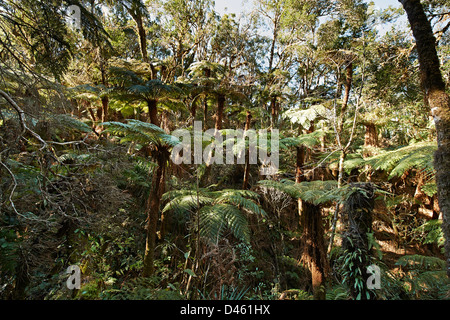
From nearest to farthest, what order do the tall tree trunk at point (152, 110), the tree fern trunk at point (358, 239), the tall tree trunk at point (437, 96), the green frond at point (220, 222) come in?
the tree fern trunk at point (358, 239) < the tall tree trunk at point (437, 96) < the green frond at point (220, 222) < the tall tree trunk at point (152, 110)

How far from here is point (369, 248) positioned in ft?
5.08

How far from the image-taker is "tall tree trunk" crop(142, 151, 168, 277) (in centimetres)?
267

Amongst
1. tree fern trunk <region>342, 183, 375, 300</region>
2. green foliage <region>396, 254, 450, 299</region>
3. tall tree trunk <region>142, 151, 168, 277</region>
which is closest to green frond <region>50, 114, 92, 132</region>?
tall tree trunk <region>142, 151, 168, 277</region>

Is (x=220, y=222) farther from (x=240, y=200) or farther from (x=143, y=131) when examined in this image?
(x=143, y=131)

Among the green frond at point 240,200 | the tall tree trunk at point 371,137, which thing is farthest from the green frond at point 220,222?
the tall tree trunk at point 371,137

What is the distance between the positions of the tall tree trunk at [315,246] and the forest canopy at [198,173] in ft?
0.06

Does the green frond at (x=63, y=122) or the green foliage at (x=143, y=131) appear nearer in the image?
the green frond at (x=63, y=122)

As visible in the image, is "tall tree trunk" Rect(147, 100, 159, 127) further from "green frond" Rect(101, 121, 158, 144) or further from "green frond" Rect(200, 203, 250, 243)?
"green frond" Rect(200, 203, 250, 243)

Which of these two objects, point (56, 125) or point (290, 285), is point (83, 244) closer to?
point (56, 125)

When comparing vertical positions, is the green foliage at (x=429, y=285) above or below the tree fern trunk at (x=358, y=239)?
below

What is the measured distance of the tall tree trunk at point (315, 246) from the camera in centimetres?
274

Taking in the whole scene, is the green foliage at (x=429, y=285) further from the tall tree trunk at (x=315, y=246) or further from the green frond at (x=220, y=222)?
the green frond at (x=220, y=222)

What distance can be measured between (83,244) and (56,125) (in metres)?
1.62
